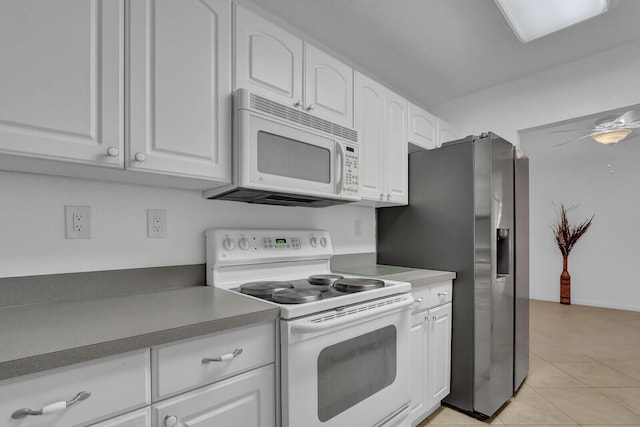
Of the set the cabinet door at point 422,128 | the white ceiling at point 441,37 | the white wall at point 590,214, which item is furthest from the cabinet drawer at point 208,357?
the white wall at point 590,214

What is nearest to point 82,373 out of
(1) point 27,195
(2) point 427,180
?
(1) point 27,195

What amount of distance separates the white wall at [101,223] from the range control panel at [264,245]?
3.6 inches

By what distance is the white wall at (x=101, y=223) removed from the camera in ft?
3.80

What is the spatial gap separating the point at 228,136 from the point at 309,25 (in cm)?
132

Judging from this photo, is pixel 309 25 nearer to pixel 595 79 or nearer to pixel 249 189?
pixel 249 189

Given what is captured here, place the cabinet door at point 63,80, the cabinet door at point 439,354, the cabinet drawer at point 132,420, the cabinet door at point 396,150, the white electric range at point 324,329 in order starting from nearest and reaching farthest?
1. the cabinet drawer at point 132,420
2. the cabinet door at point 63,80
3. the white electric range at point 324,329
4. the cabinet door at point 439,354
5. the cabinet door at point 396,150

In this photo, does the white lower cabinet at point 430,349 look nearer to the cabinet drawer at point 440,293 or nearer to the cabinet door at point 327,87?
the cabinet drawer at point 440,293

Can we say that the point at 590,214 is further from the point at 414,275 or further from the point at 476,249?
the point at 414,275

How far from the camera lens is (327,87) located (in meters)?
1.79

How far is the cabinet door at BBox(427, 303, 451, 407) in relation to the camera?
1914 millimetres

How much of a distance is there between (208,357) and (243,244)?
729mm

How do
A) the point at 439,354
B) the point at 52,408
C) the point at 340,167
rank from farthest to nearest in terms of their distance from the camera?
the point at 439,354 → the point at 340,167 → the point at 52,408

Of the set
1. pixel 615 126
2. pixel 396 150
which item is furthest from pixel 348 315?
pixel 615 126

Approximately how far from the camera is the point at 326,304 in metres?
1.27
